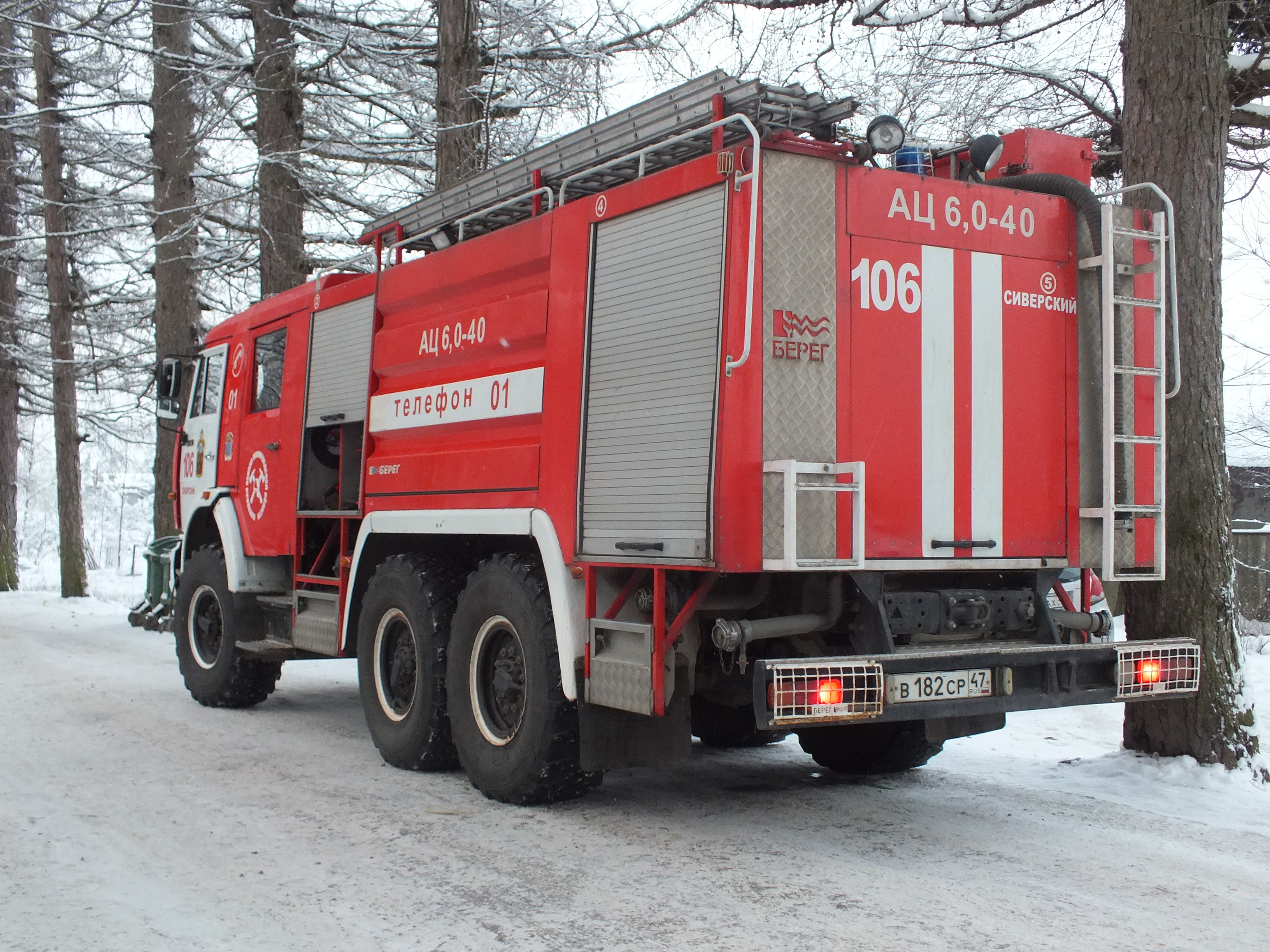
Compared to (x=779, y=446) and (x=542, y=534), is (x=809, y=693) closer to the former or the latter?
(x=779, y=446)

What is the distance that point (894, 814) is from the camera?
233 inches

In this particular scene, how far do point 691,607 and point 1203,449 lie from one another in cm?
321

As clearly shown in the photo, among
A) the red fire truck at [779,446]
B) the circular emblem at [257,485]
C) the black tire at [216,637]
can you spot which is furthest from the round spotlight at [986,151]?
the black tire at [216,637]

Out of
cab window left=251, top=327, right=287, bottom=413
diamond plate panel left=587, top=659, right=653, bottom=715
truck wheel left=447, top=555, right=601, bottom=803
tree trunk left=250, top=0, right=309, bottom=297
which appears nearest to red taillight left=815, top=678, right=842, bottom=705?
diamond plate panel left=587, top=659, right=653, bottom=715

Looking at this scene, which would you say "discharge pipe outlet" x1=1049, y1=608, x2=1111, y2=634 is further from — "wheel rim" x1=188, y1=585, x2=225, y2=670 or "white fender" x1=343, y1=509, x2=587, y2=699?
"wheel rim" x1=188, y1=585, x2=225, y2=670

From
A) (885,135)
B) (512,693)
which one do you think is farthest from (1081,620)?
(512,693)

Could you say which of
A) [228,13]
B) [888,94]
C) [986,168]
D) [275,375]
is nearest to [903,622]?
[986,168]

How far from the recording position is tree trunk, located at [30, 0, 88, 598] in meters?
20.9

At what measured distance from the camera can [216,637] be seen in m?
9.64

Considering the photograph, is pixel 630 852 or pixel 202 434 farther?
pixel 202 434

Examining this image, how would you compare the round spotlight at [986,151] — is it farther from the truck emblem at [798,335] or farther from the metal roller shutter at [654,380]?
the metal roller shutter at [654,380]

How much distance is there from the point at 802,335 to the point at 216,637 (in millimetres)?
6206

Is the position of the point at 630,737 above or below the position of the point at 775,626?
below

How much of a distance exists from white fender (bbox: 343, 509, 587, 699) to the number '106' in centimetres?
184
